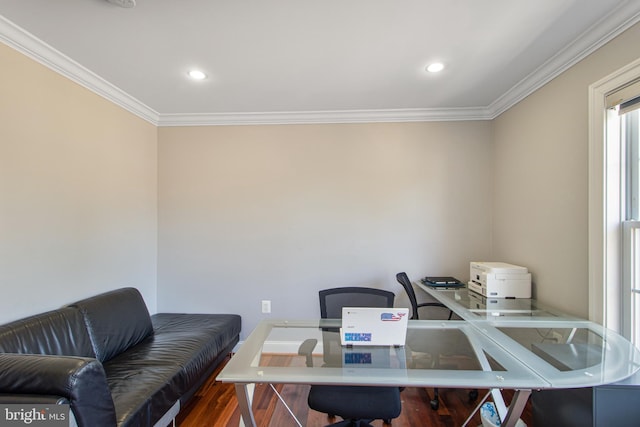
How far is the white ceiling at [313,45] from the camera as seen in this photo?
154cm

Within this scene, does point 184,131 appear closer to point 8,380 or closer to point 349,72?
point 349,72

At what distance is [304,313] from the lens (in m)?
3.03

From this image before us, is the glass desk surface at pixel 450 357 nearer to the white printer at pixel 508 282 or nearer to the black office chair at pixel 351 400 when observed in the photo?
Result: the black office chair at pixel 351 400

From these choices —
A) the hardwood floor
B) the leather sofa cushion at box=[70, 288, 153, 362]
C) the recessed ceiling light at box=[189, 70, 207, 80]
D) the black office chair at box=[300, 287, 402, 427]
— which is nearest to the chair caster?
the hardwood floor

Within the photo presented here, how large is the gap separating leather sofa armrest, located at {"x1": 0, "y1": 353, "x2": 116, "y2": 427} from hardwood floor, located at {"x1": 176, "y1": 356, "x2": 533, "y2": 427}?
3.29ft

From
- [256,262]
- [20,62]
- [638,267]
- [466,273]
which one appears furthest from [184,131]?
[638,267]

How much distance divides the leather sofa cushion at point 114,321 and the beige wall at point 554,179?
3.14 m

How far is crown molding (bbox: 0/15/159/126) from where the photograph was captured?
1707mm

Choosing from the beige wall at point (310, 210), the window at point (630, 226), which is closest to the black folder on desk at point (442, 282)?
the beige wall at point (310, 210)

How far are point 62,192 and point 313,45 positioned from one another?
2.01 meters

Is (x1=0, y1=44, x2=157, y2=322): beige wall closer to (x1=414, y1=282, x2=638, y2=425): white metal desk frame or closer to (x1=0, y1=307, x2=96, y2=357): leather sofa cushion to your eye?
(x1=0, y1=307, x2=96, y2=357): leather sofa cushion

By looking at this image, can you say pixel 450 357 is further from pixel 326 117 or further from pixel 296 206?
pixel 326 117

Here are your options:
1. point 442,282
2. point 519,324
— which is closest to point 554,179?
point 519,324

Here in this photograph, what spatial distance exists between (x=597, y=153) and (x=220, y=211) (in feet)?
9.94
